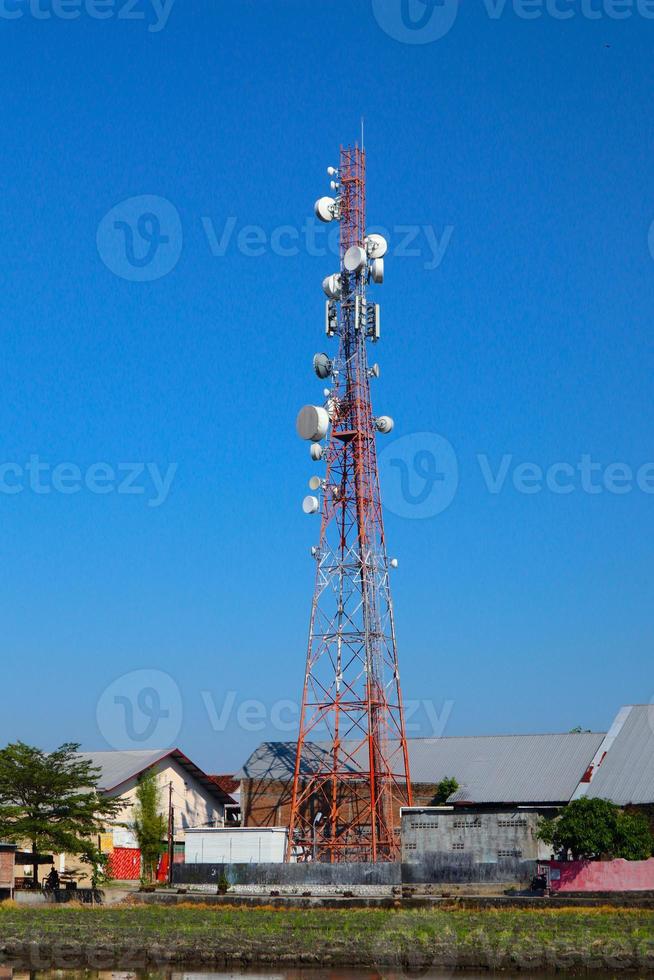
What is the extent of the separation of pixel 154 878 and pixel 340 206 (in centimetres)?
3558

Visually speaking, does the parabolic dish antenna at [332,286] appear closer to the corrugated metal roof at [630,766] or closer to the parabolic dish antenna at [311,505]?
the parabolic dish antenna at [311,505]

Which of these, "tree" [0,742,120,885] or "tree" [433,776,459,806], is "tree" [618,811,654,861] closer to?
"tree" [433,776,459,806]

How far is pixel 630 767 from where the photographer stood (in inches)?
2324

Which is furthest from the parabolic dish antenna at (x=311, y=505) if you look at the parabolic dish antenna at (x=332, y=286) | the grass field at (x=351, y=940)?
the grass field at (x=351, y=940)

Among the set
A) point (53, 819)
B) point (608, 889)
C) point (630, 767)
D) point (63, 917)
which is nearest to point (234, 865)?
point (53, 819)

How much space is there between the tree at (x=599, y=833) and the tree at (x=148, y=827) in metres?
24.0

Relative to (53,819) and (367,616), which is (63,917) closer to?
(53,819)

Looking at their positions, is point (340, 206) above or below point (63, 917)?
above

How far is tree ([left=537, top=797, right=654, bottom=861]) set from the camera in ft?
151

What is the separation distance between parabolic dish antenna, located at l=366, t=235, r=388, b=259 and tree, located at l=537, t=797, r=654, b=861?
1061 inches

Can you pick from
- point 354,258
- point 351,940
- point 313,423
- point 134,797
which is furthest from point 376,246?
point 351,940

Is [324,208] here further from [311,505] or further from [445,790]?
[445,790]

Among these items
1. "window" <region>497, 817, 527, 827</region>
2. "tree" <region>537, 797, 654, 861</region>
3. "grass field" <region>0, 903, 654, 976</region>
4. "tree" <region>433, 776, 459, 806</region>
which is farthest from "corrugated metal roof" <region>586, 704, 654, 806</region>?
"grass field" <region>0, 903, 654, 976</region>

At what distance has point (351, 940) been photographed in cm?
3212
